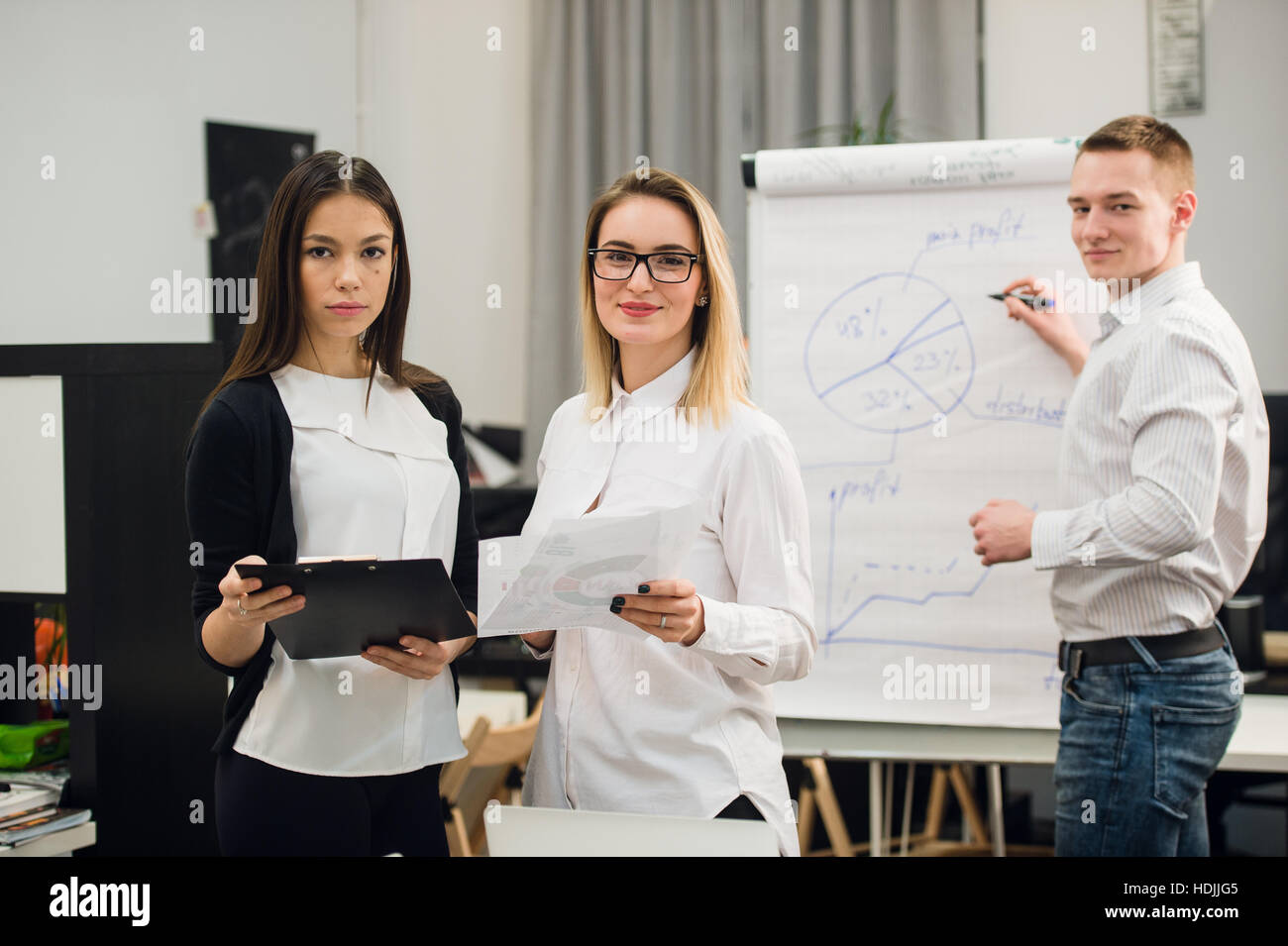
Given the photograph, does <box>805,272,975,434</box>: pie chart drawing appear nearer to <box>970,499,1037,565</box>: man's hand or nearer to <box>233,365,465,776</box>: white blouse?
<box>970,499,1037,565</box>: man's hand

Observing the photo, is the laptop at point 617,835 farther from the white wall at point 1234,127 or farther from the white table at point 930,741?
the white wall at point 1234,127

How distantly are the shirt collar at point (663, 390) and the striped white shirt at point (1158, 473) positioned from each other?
61cm

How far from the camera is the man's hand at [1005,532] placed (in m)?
1.48

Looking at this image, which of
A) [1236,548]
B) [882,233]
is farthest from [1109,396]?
[882,233]

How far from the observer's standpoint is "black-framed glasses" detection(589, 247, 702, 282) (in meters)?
1.17

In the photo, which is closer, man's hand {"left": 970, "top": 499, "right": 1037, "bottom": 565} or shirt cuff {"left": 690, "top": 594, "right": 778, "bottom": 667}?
shirt cuff {"left": 690, "top": 594, "right": 778, "bottom": 667}

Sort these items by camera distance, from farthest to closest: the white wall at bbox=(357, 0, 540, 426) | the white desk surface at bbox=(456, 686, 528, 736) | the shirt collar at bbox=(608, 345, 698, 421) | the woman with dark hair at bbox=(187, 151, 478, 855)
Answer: the white wall at bbox=(357, 0, 540, 426), the white desk surface at bbox=(456, 686, 528, 736), the shirt collar at bbox=(608, 345, 698, 421), the woman with dark hair at bbox=(187, 151, 478, 855)

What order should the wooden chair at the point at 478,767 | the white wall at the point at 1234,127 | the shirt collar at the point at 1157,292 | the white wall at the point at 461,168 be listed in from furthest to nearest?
1. the white wall at the point at 461,168
2. the white wall at the point at 1234,127
3. the wooden chair at the point at 478,767
4. the shirt collar at the point at 1157,292

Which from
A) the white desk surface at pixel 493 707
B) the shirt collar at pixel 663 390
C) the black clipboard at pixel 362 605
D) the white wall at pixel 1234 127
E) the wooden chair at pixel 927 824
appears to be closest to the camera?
the black clipboard at pixel 362 605

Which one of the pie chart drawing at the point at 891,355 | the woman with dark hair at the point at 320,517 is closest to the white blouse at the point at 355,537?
the woman with dark hair at the point at 320,517

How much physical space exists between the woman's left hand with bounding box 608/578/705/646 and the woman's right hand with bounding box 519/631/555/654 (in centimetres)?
26

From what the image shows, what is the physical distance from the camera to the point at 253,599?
1.00 meters

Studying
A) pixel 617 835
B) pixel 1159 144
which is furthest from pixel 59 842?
pixel 1159 144

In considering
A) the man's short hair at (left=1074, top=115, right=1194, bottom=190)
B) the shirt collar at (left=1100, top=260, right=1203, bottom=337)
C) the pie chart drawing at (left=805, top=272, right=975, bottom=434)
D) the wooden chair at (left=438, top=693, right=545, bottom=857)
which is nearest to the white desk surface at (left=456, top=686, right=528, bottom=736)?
the wooden chair at (left=438, top=693, right=545, bottom=857)
